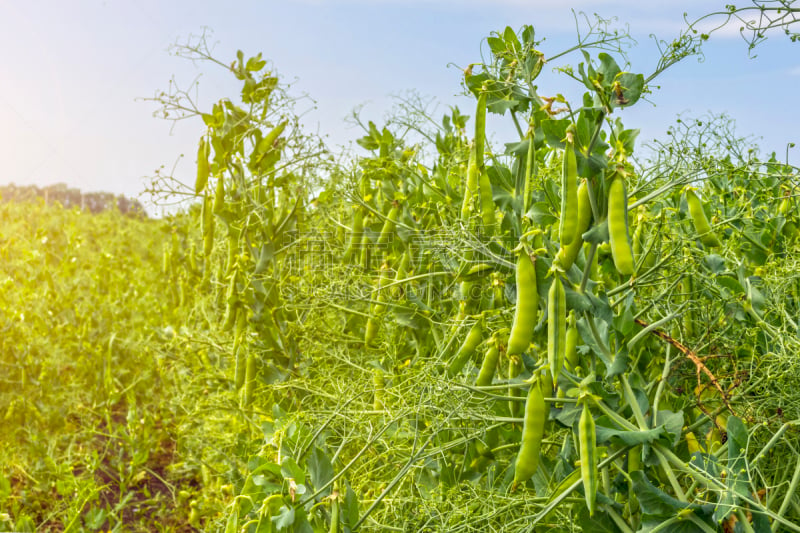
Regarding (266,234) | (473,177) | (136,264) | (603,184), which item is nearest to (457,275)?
(473,177)

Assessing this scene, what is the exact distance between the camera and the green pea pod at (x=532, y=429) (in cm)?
172

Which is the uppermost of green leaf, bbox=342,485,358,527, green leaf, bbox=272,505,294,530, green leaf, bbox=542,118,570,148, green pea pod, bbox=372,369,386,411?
green leaf, bbox=542,118,570,148

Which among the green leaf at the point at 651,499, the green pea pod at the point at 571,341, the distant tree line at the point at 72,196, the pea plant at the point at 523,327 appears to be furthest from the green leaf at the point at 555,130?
the distant tree line at the point at 72,196

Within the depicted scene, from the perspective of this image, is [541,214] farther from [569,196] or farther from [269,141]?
[269,141]

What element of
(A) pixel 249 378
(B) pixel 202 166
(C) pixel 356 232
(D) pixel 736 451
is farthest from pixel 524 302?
(B) pixel 202 166

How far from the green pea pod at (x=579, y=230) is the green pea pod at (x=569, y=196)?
17 mm

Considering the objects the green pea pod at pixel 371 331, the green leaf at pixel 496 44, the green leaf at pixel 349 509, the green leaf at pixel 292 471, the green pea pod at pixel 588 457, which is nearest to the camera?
the green pea pod at pixel 588 457

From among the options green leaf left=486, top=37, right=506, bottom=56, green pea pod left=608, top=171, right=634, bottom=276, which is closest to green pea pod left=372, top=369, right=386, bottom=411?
green pea pod left=608, top=171, right=634, bottom=276

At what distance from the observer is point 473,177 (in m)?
2.16

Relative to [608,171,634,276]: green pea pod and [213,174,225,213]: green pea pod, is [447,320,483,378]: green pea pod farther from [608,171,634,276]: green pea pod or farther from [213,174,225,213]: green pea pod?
[213,174,225,213]: green pea pod

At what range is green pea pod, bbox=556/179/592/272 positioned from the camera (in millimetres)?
1695

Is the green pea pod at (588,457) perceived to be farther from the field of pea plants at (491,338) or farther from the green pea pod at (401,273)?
the green pea pod at (401,273)

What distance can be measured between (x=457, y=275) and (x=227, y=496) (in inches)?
92.9

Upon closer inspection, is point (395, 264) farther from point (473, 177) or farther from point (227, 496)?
point (227, 496)
